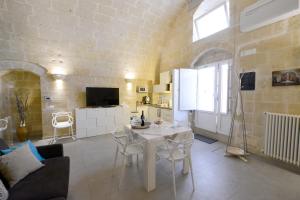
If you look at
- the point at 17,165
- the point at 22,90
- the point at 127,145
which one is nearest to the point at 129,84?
the point at 22,90

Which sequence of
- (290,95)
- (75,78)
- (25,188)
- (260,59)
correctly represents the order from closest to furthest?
(25,188) < (290,95) < (260,59) < (75,78)

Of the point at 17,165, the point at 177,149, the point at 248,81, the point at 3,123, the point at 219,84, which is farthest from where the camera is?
the point at 219,84

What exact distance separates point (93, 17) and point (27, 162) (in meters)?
3.44

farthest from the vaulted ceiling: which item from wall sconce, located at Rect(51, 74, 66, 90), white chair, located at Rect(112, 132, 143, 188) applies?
white chair, located at Rect(112, 132, 143, 188)

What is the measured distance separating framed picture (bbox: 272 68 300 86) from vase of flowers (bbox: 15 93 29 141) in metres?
6.17

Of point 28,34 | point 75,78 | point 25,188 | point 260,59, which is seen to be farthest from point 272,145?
point 28,34

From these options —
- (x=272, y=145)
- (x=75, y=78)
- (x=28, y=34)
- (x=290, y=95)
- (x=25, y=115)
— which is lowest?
(x=272, y=145)

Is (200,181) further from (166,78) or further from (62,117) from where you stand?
(62,117)

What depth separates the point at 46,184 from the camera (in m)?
1.50

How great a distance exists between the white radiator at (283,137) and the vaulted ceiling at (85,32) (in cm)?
390

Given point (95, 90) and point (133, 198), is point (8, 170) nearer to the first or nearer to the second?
point (133, 198)

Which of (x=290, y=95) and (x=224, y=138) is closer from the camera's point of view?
(x=290, y=95)

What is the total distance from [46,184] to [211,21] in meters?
5.05

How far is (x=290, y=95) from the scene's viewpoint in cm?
261
